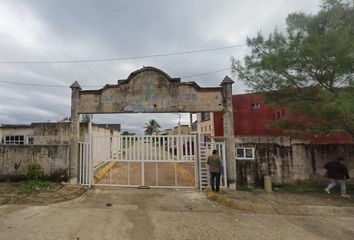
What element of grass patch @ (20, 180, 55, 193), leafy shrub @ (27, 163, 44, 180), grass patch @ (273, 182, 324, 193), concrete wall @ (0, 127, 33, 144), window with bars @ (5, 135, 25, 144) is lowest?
grass patch @ (273, 182, 324, 193)

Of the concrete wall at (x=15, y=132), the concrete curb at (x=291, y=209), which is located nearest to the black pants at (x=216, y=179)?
the concrete curb at (x=291, y=209)

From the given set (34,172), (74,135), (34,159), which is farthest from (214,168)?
(34,159)

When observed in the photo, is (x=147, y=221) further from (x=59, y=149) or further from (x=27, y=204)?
(x=59, y=149)

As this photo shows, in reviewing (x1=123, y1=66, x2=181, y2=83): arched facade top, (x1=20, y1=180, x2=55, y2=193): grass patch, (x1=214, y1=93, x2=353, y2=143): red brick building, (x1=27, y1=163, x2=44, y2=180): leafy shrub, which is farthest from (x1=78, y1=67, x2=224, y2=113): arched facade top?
(x1=214, y1=93, x2=353, y2=143): red brick building

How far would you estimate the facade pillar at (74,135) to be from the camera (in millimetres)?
9208

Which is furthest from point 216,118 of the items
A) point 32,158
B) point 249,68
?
point 32,158

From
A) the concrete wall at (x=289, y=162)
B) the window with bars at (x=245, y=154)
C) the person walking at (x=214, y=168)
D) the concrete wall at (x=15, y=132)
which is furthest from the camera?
the concrete wall at (x=15, y=132)

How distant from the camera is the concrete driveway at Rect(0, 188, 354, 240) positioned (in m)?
4.91

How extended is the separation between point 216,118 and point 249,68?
43.8ft

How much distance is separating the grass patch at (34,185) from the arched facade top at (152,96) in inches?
133

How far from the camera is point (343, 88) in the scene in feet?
24.2

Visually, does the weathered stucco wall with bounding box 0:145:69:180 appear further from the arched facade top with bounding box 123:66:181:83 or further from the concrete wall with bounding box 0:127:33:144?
the concrete wall with bounding box 0:127:33:144

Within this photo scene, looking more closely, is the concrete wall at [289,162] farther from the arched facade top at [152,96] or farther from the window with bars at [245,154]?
the arched facade top at [152,96]

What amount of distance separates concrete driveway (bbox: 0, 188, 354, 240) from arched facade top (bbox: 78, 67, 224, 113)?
3.79m
